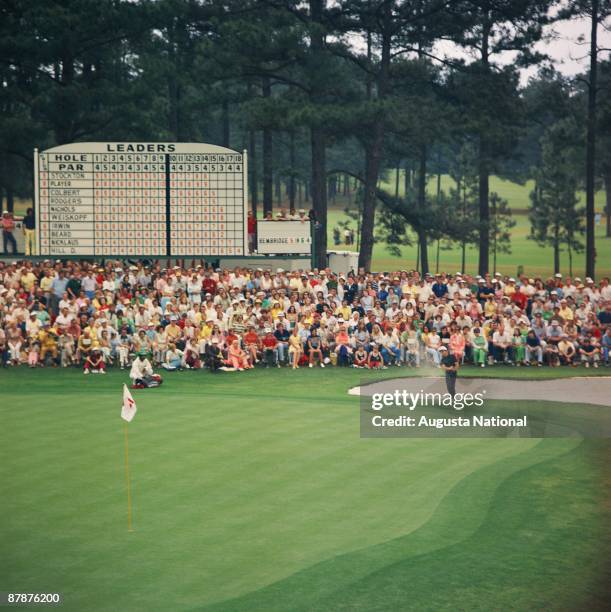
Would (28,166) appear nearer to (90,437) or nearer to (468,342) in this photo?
(468,342)

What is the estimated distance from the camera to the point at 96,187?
1426 inches

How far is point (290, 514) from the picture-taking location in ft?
50.1

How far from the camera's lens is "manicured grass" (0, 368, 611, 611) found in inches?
500

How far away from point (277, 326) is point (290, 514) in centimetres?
1576

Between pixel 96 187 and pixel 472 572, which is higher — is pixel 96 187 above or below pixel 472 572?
above

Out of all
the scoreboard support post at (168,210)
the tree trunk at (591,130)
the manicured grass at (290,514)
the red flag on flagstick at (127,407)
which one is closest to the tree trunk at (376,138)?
the tree trunk at (591,130)

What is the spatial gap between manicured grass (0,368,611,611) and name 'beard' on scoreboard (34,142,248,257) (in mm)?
13904

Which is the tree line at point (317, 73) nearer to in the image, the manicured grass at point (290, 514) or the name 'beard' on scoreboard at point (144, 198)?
the name 'beard' on scoreboard at point (144, 198)

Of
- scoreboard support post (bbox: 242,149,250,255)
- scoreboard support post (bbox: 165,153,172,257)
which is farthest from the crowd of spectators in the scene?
scoreboard support post (bbox: 242,149,250,255)

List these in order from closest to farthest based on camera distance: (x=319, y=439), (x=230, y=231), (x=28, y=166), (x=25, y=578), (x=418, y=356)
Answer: (x=25, y=578) → (x=319, y=439) → (x=418, y=356) → (x=230, y=231) → (x=28, y=166)

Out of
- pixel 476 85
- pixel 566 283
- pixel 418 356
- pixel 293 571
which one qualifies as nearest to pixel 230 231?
pixel 418 356

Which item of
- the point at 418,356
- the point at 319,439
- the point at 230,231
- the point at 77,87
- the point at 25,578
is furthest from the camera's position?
the point at 77,87

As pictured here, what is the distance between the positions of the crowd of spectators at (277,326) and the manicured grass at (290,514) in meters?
7.19

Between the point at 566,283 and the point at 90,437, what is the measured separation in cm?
1918
